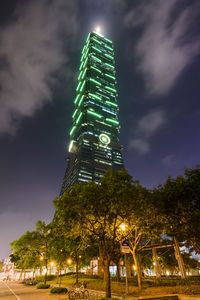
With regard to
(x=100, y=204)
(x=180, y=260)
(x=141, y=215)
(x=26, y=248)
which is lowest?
(x=180, y=260)

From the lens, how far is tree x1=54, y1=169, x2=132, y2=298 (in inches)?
643

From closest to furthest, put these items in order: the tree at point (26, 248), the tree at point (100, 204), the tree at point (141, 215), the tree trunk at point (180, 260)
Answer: the tree at point (100, 204), the tree at point (141, 215), the tree trunk at point (180, 260), the tree at point (26, 248)

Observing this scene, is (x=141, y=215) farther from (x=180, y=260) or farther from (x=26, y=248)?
(x=26, y=248)

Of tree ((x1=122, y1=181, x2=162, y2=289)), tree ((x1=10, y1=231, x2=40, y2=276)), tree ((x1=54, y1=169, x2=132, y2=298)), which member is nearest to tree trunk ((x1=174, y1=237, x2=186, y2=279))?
tree ((x1=122, y1=181, x2=162, y2=289))

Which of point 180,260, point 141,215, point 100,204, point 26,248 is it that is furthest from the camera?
point 26,248

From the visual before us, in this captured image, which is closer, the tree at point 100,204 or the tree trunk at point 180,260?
the tree at point 100,204

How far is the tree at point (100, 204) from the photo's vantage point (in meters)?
16.3

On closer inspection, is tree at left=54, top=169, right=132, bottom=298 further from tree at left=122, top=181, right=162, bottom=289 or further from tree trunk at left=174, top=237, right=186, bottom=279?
tree trunk at left=174, top=237, right=186, bottom=279

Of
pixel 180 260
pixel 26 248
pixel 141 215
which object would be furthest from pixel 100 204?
pixel 26 248

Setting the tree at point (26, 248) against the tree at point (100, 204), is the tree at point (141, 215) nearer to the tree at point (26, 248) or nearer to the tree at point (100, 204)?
the tree at point (100, 204)

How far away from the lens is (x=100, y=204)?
55.4ft

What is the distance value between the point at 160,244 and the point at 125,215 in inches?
710

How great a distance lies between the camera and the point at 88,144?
199 m

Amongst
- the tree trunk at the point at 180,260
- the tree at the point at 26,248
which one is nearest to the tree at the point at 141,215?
the tree trunk at the point at 180,260
